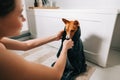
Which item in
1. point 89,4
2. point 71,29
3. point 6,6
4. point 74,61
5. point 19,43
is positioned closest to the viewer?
point 6,6

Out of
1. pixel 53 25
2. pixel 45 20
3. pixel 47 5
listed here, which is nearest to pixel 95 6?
pixel 53 25

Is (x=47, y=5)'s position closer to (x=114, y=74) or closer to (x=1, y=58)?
(x=114, y=74)

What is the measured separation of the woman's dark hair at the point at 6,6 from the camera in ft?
1.08

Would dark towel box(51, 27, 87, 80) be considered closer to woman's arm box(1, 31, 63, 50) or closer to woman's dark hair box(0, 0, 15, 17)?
woman's arm box(1, 31, 63, 50)

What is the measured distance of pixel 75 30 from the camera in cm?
103

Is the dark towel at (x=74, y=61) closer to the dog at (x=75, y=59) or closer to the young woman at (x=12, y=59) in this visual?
the dog at (x=75, y=59)

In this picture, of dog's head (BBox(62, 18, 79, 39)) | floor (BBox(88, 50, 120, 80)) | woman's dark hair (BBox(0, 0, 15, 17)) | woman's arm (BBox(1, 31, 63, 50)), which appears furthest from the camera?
floor (BBox(88, 50, 120, 80))

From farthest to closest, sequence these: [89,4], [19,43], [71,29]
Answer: [89,4]
[71,29]
[19,43]

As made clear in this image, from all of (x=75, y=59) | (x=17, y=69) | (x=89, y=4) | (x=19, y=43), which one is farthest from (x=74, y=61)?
(x=89, y=4)

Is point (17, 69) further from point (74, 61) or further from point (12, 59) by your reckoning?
point (74, 61)

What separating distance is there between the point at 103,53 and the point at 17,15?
1038 millimetres

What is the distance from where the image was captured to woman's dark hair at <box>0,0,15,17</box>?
1.08 feet

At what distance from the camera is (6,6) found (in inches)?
13.3

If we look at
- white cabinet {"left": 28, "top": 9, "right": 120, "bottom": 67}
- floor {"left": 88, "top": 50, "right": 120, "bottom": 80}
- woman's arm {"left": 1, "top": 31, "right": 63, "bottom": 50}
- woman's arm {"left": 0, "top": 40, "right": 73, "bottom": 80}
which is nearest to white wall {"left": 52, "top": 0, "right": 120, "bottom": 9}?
white cabinet {"left": 28, "top": 9, "right": 120, "bottom": 67}
